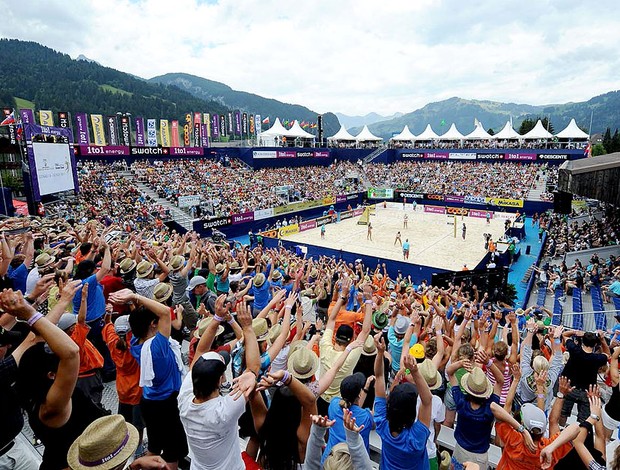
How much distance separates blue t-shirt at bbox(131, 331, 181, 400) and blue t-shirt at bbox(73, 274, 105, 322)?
196 centimetres

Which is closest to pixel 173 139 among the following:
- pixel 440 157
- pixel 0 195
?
pixel 0 195

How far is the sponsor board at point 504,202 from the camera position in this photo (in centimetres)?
3330

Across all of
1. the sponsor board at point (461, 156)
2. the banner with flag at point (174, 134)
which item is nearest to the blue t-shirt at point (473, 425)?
the banner with flag at point (174, 134)

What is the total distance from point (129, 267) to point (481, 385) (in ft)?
16.6

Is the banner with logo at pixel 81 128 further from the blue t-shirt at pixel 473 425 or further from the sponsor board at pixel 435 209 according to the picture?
the blue t-shirt at pixel 473 425

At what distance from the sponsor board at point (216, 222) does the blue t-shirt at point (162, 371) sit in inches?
880

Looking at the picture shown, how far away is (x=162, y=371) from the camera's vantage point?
3.03 metres

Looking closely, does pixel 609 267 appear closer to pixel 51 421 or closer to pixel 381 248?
pixel 381 248

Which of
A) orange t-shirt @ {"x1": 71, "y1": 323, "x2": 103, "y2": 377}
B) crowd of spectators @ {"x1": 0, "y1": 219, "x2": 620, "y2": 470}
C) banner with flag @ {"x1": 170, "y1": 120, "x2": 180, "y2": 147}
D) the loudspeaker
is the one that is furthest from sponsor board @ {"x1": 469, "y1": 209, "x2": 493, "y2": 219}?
orange t-shirt @ {"x1": 71, "y1": 323, "x2": 103, "y2": 377}

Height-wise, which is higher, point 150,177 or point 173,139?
point 173,139

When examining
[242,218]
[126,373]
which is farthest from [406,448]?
[242,218]

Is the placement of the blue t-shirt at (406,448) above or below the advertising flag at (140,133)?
below

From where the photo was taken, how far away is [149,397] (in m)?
3.06

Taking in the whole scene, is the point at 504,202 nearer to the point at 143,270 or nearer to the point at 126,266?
the point at 126,266
